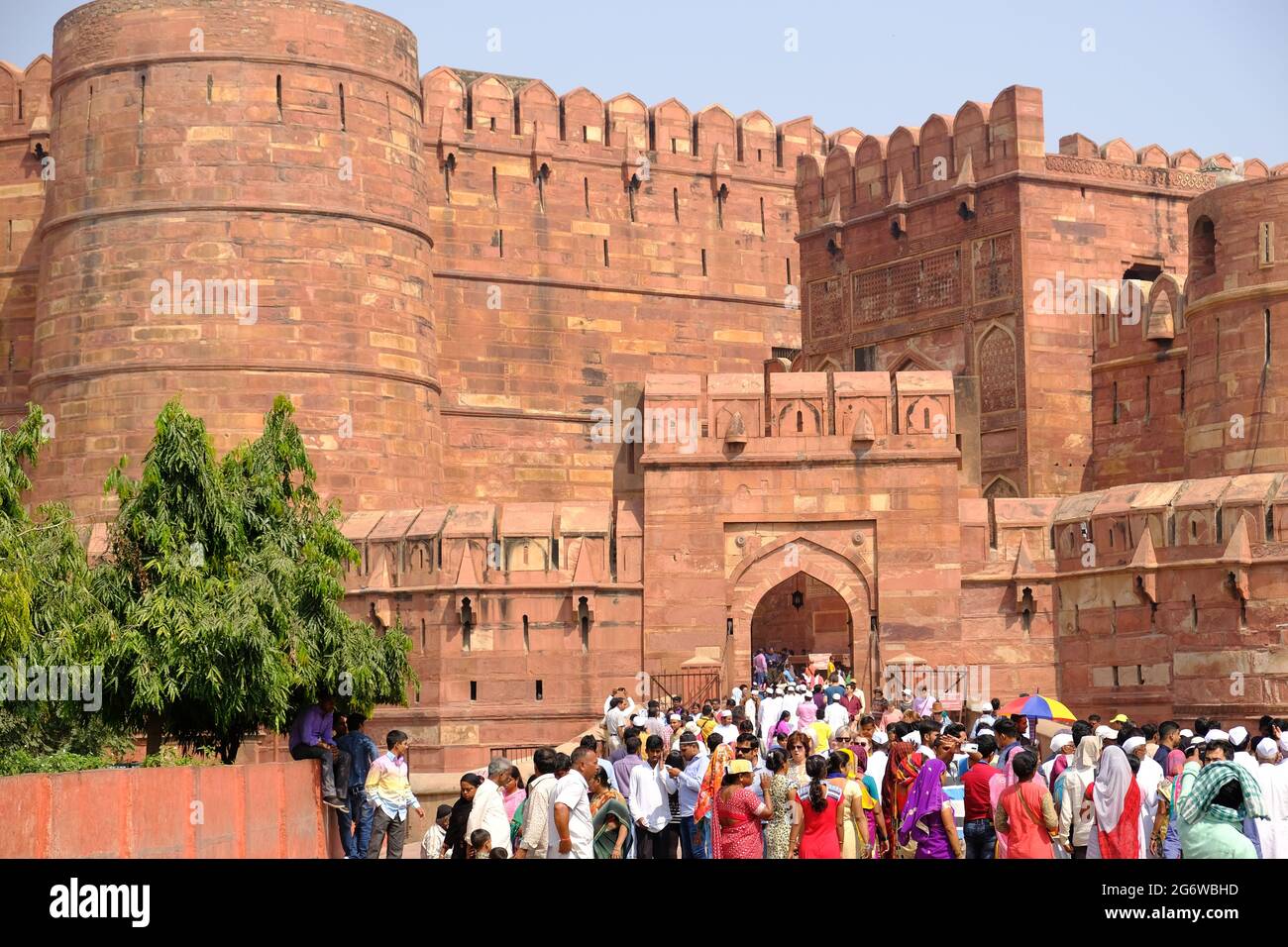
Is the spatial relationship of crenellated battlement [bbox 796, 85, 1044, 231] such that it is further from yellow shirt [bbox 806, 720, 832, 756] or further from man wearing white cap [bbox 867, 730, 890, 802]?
man wearing white cap [bbox 867, 730, 890, 802]

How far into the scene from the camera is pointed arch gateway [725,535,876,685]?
808 inches

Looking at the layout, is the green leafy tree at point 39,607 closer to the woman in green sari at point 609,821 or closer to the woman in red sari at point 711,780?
the woman in red sari at point 711,780

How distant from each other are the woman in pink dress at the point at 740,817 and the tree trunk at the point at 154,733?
23.2ft

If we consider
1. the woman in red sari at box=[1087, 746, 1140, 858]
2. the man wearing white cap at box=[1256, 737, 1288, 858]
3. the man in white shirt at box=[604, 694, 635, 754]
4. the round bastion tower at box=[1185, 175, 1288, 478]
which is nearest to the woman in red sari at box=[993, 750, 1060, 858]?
the woman in red sari at box=[1087, 746, 1140, 858]

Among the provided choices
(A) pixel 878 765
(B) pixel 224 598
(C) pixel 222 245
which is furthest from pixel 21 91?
(A) pixel 878 765

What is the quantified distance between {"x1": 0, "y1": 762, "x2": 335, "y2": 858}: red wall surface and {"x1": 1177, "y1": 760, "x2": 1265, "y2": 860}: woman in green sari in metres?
5.00

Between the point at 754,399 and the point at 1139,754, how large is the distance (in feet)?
34.9

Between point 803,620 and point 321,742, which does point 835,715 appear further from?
point 803,620

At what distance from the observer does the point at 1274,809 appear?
9812 mm

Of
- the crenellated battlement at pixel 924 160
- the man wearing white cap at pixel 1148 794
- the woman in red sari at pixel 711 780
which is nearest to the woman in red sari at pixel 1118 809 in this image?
the man wearing white cap at pixel 1148 794

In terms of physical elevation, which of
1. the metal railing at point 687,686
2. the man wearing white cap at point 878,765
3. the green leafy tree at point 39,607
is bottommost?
the man wearing white cap at point 878,765

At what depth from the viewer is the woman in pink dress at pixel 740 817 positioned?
974 centimetres
